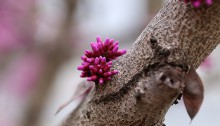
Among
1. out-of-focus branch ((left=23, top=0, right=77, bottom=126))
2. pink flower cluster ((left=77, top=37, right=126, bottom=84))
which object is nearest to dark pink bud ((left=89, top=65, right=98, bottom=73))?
pink flower cluster ((left=77, top=37, right=126, bottom=84))

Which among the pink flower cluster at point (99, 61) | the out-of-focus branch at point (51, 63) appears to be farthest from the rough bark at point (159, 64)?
the out-of-focus branch at point (51, 63)

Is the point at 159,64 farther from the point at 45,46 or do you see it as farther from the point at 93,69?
the point at 45,46

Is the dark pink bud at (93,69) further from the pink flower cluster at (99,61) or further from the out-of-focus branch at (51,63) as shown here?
the out-of-focus branch at (51,63)

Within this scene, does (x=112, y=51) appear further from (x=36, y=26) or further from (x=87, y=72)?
(x=36, y=26)

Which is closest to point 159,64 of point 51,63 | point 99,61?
point 99,61

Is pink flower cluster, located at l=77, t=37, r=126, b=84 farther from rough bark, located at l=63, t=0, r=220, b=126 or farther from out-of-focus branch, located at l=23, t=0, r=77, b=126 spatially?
out-of-focus branch, located at l=23, t=0, r=77, b=126
